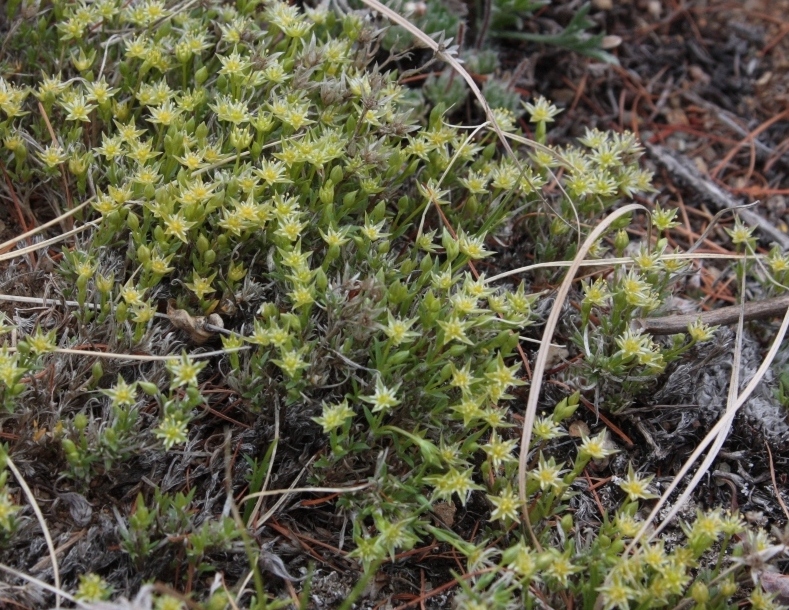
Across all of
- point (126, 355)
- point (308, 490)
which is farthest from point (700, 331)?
point (126, 355)

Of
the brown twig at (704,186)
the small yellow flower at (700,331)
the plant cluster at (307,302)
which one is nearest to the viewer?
the plant cluster at (307,302)

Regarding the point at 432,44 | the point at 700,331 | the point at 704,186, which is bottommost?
the point at 704,186

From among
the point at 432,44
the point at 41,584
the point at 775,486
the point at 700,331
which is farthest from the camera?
the point at 432,44

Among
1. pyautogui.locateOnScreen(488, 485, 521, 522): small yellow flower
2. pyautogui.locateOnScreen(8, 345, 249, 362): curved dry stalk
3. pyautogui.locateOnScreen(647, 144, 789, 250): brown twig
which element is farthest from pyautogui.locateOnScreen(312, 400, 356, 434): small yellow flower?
pyautogui.locateOnScreen(647, 144, 789, 250): brown twig

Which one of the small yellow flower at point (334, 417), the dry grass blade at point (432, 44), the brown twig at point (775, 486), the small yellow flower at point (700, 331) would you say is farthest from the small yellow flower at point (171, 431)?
the brown twig at point (775, 486)

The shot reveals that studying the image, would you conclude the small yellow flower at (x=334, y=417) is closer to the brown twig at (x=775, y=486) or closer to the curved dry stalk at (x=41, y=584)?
the curved dry stalk at (x=41, y=584)

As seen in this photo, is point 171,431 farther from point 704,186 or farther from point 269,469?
point 704,186

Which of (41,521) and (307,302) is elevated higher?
(307,302)
